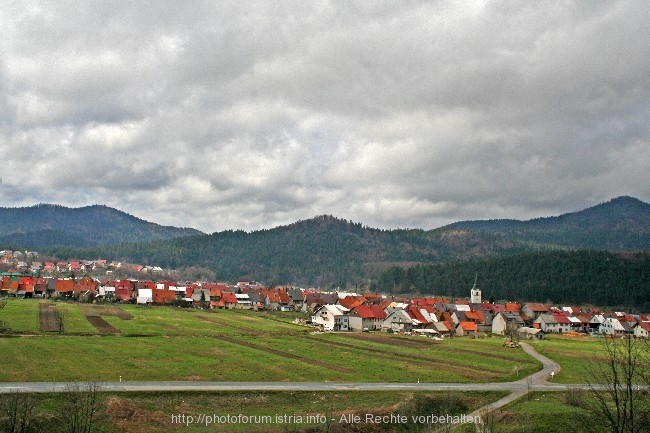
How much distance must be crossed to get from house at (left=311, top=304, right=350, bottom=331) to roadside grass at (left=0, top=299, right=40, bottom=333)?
46237 mm

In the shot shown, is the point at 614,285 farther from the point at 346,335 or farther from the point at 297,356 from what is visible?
the point at 297,356

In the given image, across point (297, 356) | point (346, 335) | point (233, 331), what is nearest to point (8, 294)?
point (233, 331)

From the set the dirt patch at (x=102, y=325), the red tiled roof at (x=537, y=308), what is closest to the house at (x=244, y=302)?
the dirt patch at (x=102, y=325)

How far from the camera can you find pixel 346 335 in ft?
287

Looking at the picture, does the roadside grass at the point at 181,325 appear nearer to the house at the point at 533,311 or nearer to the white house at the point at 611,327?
the house at the point at 533,311

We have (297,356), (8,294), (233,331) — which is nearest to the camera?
(297,356)

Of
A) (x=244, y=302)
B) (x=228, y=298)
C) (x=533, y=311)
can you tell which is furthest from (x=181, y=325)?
(x=533, y=311)

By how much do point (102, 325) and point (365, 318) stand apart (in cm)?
4674

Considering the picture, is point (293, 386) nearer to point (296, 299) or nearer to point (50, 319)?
point (50, 319)

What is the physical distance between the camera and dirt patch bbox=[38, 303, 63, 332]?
222ft

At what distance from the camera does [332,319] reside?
102125mm

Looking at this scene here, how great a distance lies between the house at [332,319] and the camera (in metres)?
102

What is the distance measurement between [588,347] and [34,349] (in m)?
74.0

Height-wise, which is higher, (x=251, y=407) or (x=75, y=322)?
(x=75, y=322)
